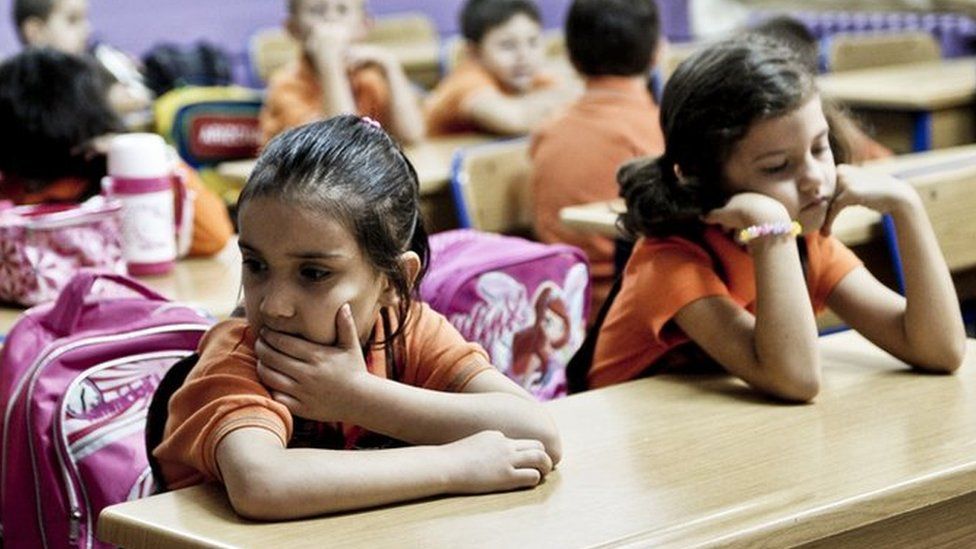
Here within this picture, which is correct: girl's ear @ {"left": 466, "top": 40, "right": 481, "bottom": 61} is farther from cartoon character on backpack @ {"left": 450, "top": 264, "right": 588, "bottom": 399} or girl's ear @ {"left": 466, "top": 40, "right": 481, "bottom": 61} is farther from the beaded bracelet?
the beaded bracelet

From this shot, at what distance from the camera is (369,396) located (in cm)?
160

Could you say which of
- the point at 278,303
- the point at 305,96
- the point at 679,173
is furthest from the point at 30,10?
the point at 278,303

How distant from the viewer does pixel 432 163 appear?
4051mm

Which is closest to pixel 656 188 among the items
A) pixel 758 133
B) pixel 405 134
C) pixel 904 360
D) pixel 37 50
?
pixel 758 133

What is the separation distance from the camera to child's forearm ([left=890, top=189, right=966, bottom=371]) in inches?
79.9

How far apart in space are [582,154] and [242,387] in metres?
2.20

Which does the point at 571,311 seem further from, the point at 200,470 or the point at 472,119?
the point at 472,119

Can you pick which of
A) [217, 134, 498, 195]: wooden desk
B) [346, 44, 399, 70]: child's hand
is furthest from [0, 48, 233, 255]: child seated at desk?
[346, 44, 399, 70]: child's hand

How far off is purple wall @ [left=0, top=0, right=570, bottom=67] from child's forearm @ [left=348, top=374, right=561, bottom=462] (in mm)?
5170

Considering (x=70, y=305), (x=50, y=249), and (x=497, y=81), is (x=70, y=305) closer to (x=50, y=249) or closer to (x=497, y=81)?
(x=50, y=249)

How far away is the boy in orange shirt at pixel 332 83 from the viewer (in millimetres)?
4598

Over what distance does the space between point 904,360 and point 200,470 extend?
2.98 feet

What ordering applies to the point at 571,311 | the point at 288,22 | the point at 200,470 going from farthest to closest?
the point at 288,22 → the point at 571,311 → the point at 200,470

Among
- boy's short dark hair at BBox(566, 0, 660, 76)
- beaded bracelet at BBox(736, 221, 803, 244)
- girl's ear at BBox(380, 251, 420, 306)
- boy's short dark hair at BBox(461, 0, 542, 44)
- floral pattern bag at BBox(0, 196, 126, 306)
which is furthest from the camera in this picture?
boy's short dark hair at BBox(461, 0, 542, 44)
